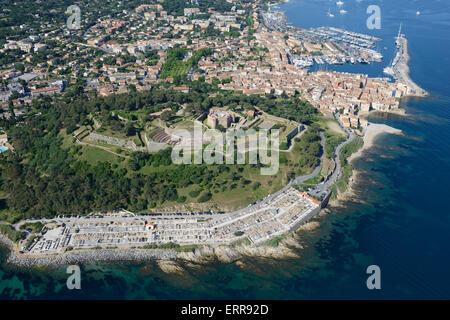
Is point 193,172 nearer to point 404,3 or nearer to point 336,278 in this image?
point 336,278

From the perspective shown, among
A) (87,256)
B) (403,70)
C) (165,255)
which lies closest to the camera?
(87,256)

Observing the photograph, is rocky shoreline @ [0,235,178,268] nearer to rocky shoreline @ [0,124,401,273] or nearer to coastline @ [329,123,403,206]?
rocky shoreline @ [0,124,401,273]

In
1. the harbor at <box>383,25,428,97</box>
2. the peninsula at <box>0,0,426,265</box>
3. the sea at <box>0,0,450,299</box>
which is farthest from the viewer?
the harbor at <box>383,25,428,97</box>

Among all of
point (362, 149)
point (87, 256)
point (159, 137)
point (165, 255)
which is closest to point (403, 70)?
point (362, 149)

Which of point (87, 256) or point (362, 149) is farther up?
point (362, 149)

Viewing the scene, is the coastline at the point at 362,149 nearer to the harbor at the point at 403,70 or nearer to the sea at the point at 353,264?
the sea at the point at 353,264

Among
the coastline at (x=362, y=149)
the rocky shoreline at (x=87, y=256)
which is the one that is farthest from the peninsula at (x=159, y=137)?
the coastline at (x=362, y=149)

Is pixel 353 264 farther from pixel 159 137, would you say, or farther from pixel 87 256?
pixel 159 137

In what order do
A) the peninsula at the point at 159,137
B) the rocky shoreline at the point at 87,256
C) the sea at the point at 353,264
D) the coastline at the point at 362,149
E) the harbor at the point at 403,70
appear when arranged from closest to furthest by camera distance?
1. the sea at the point at 353,264
2. the rocky shoreline at the point at 87,256
3. the peninsula at the point at 159,137
4. the coastline at the point at 362,149
5. the harbor at the point at 403,70

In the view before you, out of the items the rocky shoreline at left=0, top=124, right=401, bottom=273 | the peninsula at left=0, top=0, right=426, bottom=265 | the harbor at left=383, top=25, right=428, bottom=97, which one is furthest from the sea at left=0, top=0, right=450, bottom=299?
the harbor at left=383, top=25, right=428, bottom=97
